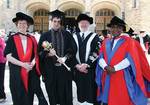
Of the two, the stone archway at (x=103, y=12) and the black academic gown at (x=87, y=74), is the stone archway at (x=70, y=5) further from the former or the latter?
the black academic gown at (x=87, y=74)

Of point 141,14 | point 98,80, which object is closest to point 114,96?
point 98,80

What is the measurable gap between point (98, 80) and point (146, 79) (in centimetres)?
77

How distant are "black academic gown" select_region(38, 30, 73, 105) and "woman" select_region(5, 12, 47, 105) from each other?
0.16 m

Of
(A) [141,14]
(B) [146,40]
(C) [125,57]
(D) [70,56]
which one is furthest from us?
(A) [141,14]

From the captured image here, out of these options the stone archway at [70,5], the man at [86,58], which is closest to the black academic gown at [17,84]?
the man at [86,58]

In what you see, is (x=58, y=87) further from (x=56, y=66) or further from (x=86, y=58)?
(x=86, y=58)

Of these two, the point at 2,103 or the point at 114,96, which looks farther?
the point at 2,103

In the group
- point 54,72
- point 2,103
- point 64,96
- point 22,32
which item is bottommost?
point 2,103

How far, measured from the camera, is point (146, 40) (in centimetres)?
1631

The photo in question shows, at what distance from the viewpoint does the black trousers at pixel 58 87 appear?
629cm

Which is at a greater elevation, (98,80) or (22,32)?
(22,32)

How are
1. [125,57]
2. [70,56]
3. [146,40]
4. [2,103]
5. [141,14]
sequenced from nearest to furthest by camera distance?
[125,57] < [70,56] < [2,103] < [146,40] < [141,14]

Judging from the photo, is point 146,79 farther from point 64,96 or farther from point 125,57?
point 64,96

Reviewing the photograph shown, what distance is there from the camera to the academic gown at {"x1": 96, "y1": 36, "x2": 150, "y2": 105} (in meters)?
5.89
